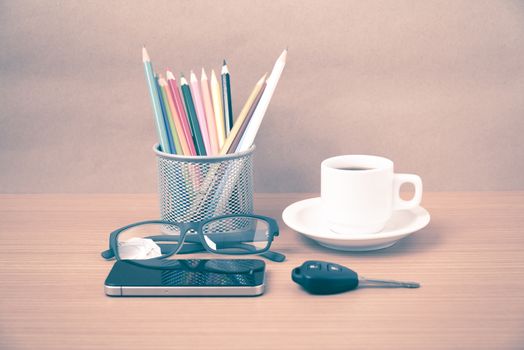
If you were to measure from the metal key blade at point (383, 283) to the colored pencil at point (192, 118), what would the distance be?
0.26 m

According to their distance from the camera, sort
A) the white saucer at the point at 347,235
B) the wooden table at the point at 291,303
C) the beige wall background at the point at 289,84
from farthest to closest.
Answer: the beige wall background at the point at 289,84 → the white saucer at the point at 347,235 → the wooden table at the point at 291,303

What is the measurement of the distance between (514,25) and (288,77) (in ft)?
1.09

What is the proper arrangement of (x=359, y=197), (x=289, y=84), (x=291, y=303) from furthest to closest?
(x=289, y=84) < (x=359, y=197) < (x=291, y=303)

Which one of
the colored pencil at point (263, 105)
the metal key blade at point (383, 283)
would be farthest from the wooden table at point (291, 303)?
the colored pencil at point (263, 105)

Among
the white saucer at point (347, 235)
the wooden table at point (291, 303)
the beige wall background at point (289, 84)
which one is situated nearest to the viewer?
the wooden table at point (291, 303)

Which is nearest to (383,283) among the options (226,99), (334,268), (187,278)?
(334,268)

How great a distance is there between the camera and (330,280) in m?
0.58

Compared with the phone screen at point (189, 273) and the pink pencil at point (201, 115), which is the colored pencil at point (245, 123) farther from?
the phone screen at point (189, 273)

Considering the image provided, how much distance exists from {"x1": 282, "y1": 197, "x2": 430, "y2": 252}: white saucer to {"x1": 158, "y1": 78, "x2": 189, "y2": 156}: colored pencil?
0.50 ft

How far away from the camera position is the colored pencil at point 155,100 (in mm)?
722

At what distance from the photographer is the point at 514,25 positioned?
0.87m

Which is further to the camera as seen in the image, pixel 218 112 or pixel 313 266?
pixel 218 112

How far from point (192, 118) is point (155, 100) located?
0.05m

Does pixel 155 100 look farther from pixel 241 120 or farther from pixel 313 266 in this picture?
pixel 313 266
